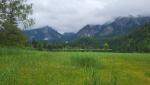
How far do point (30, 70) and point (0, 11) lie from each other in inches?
665

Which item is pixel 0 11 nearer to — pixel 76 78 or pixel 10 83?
pixel 76 78

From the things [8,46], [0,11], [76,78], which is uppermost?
[0,11]

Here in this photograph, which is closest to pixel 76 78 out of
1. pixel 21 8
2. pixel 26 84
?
pixel 26 84

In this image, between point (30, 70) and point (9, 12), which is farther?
point (9, 12)

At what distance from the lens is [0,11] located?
122ft

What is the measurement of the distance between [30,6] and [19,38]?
4194 millimetres

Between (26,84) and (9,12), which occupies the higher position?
(9,12)

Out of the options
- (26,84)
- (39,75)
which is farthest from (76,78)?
(26,84)

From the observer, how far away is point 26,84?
53.6 feet

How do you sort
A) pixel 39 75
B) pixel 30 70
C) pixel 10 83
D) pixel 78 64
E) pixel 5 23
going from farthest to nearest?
1. pixel 5 23
2. pixel 78 64
3. pixel 30 70
4. pixel 39 75
5. pixel 10 83

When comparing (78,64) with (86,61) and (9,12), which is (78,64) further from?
(9,12)

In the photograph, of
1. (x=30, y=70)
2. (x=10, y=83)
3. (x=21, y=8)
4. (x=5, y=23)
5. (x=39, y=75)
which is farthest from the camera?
(x=21, y=8)

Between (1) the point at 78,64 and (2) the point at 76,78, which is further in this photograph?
(1) the point at 78,64

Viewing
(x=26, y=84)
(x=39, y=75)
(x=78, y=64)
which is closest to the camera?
(x=26, y=84)
